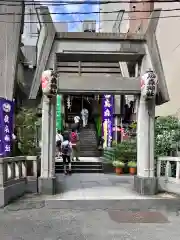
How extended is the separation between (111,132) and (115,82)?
34.6ft

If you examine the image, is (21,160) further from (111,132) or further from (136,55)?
(111,132)

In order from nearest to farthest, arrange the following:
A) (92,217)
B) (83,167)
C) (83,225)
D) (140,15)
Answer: (83,225) < (92,217) < (83,167) < (140,15)

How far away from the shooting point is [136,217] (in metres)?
7.37

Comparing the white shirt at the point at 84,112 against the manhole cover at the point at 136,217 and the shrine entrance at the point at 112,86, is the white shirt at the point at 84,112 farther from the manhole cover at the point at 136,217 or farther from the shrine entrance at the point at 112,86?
the manhole cover at the point at 136,217

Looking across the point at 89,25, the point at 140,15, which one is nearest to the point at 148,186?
the point at 140,15

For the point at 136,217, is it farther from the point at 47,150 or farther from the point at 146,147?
the point at 47,150

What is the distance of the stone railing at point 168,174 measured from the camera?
9359 mm

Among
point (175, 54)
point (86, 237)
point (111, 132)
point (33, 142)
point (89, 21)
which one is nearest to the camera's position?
point (86, 237)

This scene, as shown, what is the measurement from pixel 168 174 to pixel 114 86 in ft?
10.9

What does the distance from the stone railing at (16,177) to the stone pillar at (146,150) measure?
10.9 ft

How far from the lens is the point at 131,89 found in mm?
9516

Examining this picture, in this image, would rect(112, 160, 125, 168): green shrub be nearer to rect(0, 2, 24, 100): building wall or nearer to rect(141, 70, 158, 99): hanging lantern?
rect(141, 70, 158, 99): hanging lantern

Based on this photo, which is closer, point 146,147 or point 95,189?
point 146,147

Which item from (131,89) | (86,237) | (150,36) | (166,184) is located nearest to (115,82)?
(131,89)
